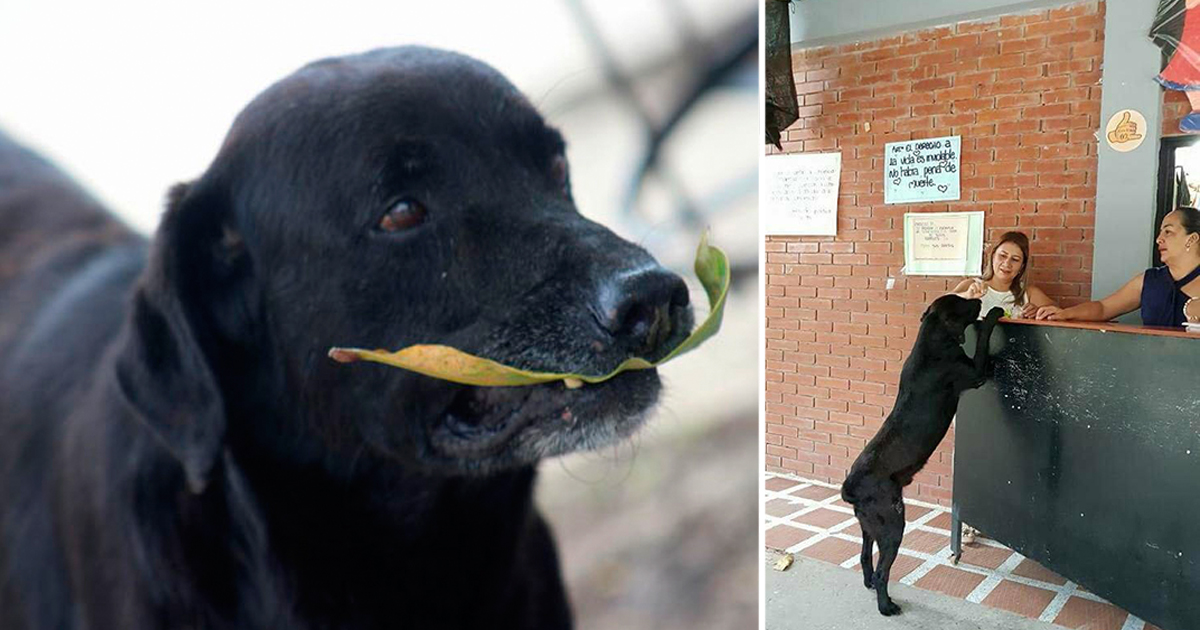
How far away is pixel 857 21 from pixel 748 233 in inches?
116

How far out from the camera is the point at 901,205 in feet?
11.5

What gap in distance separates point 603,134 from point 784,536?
2798mm

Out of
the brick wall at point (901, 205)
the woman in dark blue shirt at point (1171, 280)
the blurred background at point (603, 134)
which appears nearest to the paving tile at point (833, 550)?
the brick wall at point (901, 205)

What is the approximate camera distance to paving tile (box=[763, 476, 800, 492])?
12.9 feet

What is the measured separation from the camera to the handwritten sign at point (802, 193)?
12.3ft

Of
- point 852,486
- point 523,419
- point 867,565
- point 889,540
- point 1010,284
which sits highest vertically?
point 523,419

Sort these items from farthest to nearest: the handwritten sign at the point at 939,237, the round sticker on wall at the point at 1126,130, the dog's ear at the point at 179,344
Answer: the handwritten sign at the point at 939,237
the round sticker on wall at the point at 1126,130
the dog's ear at the point at 179,344

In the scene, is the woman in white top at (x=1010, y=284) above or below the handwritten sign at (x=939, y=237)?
below

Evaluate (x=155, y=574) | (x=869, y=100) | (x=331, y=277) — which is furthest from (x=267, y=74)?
(x=869, y=100)

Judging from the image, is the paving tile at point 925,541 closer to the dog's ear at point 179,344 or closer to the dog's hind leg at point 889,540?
the dog's hind leg at point 889,540

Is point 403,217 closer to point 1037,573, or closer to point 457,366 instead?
point 457,366

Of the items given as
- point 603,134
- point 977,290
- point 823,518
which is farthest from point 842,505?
point 603,134

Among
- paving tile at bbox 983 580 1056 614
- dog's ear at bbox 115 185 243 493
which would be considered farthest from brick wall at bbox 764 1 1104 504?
dog's ear at bbox 115 185 243 493

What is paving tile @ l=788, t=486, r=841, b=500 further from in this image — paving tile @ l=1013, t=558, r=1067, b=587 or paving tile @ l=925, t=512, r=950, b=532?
paving tile @ l=1013, t=558, r=1067, b=587
